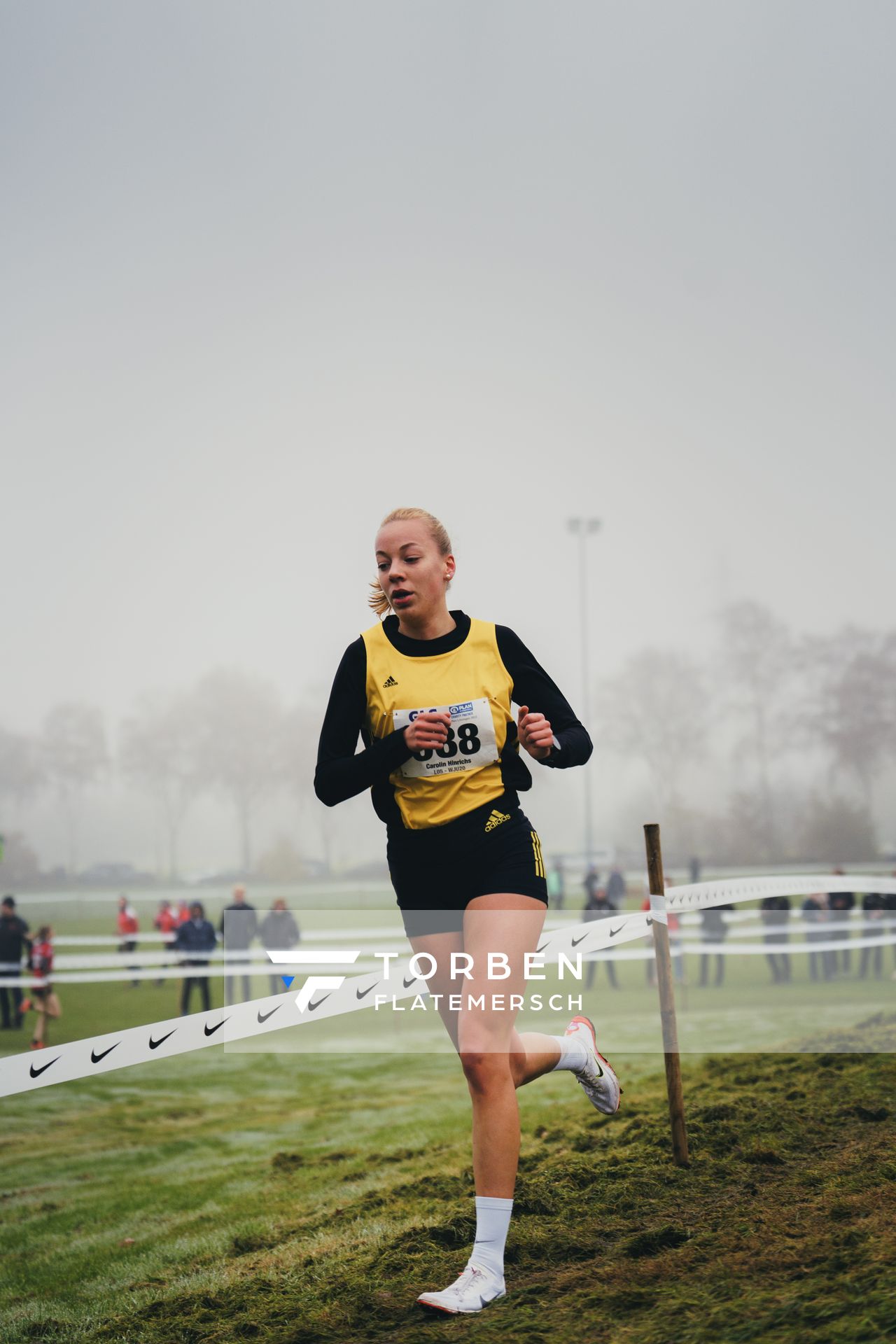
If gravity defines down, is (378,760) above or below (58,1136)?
above

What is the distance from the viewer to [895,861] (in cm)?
3606

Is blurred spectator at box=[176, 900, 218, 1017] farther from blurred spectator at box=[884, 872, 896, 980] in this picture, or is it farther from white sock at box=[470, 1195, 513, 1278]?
white sock at box=[470, 1195, 513, 1278]

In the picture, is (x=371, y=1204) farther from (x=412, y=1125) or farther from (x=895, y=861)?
(x=895, y=861)

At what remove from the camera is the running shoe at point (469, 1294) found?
3141mm

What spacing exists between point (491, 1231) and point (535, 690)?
1.57 meters

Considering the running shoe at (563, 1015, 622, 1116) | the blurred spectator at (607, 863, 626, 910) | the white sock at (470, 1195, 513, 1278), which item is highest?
the running shoe at (563, 1015, 622, 1116)

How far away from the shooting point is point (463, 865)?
3.26m

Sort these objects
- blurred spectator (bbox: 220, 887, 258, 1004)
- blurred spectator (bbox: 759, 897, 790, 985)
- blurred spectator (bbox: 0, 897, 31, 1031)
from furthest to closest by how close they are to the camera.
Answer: blurred spectator (bbox: 759, 897, 790, 985) → blurred spectator (bbox: 220, 887, 258, 1004) → blurred spectator (bbox: 0, 897, 31, 1031)

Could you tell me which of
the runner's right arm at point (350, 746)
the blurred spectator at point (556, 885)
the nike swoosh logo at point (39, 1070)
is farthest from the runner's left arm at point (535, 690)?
the blurred spectator at point (556, 885)

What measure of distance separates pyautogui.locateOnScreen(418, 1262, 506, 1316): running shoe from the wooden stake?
1.68 meters

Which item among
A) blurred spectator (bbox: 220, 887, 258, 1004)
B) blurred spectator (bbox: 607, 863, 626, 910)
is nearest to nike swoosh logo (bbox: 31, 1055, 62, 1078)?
blurred spectator (bbox: 220, 887, 258, 1004)

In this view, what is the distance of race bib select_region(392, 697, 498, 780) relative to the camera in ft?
10.9

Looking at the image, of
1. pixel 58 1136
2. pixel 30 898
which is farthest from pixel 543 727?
pixel 30 898

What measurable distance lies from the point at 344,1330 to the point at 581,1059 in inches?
46.2
